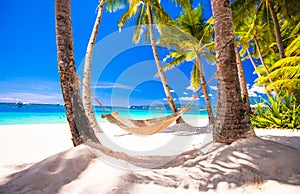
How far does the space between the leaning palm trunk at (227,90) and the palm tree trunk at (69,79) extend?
1.35m

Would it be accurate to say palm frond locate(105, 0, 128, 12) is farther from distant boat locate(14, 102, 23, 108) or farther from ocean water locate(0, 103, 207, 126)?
distant boat locate(14, 102, 23, 108)

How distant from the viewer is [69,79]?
5.83 ft

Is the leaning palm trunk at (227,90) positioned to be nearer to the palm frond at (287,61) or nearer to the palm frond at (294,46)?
the palm frond at (294,46)

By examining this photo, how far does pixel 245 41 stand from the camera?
22.9 feet

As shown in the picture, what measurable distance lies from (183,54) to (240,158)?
7.24 m

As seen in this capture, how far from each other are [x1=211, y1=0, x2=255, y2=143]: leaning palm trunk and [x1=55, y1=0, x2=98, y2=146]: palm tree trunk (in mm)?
1347

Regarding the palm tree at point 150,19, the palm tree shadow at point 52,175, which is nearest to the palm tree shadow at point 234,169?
Result: the palm tree shadow at point 52,175

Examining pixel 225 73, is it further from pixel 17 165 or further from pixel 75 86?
pixel 17 165

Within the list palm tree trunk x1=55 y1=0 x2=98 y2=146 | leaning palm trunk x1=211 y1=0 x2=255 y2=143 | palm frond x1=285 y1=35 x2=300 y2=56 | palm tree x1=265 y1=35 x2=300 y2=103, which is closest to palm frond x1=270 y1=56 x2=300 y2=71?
palm tree x1=265 y1=35 x2=300 y2=103

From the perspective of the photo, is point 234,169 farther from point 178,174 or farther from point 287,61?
point 287,61

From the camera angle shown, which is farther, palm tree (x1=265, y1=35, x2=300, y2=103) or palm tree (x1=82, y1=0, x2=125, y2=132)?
palm tree (x1=82, y1=0, x2=125, y2=132)

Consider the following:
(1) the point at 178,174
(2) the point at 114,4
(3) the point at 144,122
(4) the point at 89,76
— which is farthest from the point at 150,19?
(1) the point at 178,174

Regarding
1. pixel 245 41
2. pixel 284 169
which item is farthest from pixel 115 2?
pixel 284 169

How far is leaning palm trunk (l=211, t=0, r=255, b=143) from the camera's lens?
1.80m
